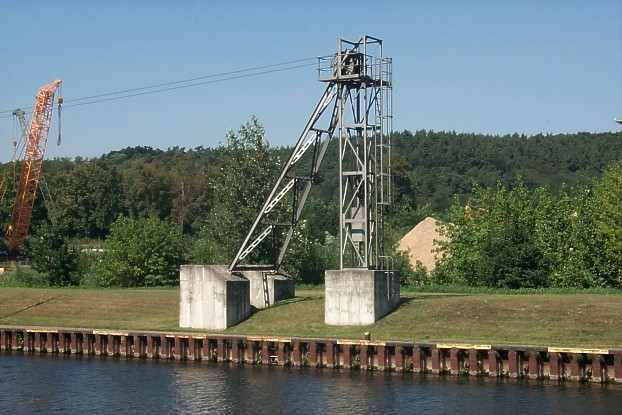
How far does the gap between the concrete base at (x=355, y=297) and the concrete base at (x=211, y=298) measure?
21.8 ft

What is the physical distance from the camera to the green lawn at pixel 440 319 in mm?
51344

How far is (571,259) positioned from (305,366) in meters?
37.6

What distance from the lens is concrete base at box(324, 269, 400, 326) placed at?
5697 cm

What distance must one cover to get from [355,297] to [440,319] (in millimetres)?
5180

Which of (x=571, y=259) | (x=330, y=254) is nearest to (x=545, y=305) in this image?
(x=571, y=259)

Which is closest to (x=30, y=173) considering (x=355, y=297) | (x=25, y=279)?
(x=25, y=279)

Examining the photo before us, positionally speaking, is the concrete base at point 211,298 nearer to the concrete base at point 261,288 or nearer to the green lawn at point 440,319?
the green lawn at point 440,319

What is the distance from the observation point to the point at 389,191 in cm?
5869

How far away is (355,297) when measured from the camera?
57.3 metres

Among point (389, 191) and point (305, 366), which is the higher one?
point (389, 191)

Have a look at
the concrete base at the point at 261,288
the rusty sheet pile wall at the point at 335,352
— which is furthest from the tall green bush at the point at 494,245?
the rusty sheet pile wall at the point at 335,352

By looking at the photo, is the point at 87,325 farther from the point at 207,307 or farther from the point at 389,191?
the point at 389,191

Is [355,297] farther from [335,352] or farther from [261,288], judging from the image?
[261,288]

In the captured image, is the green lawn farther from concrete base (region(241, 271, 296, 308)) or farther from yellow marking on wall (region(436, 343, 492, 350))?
yellow marking on wall (region(436, 343, 492, 350))
